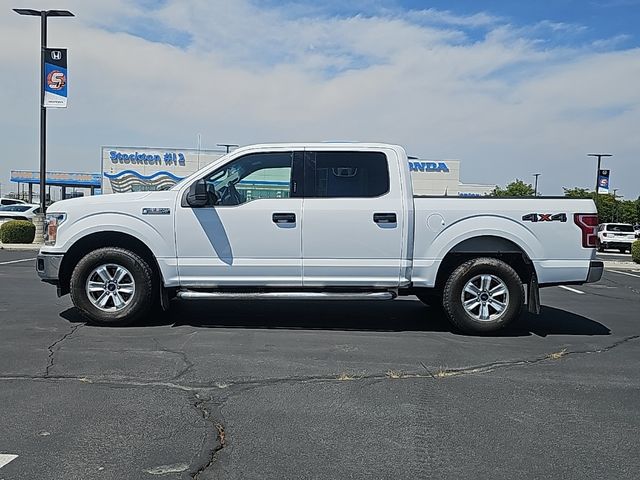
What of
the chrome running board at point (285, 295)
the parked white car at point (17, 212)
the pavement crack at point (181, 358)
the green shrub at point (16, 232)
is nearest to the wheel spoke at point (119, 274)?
the chrome running board at point (285, 295)

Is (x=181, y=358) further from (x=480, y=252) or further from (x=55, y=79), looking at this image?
(x=55, y=79)

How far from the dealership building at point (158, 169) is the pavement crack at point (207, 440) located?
32.5 metres

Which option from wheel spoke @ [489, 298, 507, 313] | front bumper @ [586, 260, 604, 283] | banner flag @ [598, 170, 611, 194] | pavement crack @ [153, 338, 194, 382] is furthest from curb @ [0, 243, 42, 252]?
banner flag @ [598, 170, 611, 194]

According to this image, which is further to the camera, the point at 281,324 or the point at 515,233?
the point at 281,324

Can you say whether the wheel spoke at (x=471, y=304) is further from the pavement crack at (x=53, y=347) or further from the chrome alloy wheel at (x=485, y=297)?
the pavement crack at (x=53, y=347)

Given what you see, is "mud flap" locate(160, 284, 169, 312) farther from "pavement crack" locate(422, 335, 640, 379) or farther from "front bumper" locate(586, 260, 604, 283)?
"front bumper" locate(586, 260, 604, 283)

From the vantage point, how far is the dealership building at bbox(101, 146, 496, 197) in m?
36.8

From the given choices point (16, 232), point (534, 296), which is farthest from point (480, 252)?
point (16, 232)

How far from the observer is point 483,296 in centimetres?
784

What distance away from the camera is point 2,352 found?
21.5 feet

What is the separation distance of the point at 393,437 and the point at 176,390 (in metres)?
1.85

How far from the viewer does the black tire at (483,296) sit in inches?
306

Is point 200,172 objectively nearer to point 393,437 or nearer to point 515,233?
point 515,233

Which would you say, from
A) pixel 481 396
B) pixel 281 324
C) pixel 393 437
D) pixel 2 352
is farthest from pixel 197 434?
pixel 281 324
